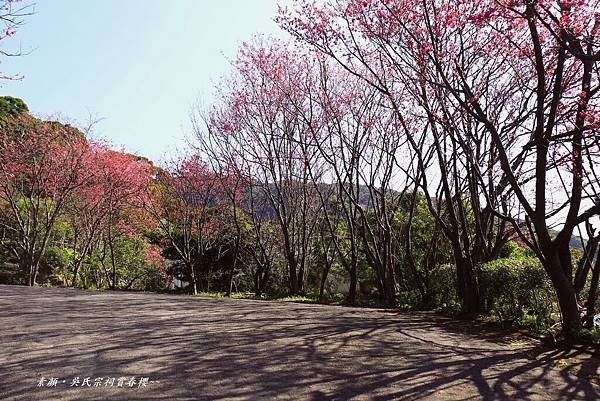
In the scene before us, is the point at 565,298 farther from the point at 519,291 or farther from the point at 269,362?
the point at 269,362

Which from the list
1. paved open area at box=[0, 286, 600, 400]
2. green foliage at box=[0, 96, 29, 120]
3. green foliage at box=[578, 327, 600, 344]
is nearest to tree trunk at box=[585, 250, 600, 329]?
green foliage at box=[578, 327, 600, 344]

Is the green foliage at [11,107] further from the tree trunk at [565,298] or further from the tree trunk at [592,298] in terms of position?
the tree trunk at [592,298]

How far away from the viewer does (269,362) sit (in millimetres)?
3971

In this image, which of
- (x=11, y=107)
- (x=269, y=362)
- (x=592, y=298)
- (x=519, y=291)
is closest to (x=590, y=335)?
(x=592, y=298)

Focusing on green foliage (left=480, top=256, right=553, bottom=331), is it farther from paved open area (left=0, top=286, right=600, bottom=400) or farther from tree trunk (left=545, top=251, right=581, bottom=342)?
paved open area (left=0, top=286, right=600, bottom=400)

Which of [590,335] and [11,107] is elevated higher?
[11,107]

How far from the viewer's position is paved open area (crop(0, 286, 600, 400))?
322 cm

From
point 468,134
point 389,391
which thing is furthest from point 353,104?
point 389,391

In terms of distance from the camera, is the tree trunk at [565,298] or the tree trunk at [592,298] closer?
the tree trunk at [565,298]

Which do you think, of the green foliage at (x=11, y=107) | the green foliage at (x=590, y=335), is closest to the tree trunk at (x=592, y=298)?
the green foliage at (x=590, y=335)

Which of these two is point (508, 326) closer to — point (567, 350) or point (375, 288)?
point (567, 350)

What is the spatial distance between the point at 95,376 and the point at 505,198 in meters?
6.32

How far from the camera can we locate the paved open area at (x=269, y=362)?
322 cm


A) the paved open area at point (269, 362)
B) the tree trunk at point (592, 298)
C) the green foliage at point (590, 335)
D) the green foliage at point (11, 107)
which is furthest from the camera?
the green foliage at point (11, 107)
